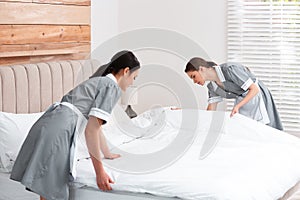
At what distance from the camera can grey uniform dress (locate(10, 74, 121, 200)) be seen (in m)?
3.08

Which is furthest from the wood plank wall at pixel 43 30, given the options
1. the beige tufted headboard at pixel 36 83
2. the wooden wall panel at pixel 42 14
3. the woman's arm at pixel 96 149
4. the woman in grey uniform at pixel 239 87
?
the woman's arm at pixel 96 149

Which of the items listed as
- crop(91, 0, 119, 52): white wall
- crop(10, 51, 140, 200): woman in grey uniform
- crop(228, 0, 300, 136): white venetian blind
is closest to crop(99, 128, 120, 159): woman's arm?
crop(10, 51, 140, 200): woman in grey uniform

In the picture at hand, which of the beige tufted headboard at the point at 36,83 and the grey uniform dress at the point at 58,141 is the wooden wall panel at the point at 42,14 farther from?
the grey uniform dress at the point at 58,141

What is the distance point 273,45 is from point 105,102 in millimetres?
2358

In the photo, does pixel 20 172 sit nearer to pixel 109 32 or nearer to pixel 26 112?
pixel 26 112

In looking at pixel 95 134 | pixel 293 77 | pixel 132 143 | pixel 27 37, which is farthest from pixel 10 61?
pixel 293 77

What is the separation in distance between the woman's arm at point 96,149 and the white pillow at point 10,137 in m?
0.64

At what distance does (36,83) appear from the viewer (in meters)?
3.99

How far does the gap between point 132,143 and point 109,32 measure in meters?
1.73

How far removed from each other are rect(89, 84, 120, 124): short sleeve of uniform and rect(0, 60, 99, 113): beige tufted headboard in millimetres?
880

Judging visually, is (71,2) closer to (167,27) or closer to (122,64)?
(167,27)

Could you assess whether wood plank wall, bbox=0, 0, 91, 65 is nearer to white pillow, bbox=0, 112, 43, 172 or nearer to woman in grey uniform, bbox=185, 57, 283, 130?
white pillow, bbox=0, 112, 43, 172

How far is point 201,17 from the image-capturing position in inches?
204

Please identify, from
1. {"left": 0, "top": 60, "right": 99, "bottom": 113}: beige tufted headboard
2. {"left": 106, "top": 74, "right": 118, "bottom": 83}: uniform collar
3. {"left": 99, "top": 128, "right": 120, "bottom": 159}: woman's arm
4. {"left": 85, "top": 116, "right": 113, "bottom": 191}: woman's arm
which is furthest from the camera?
{"left": 0, "top": 60, "right": 99, "bottom": 113}: beige tufted headboard
